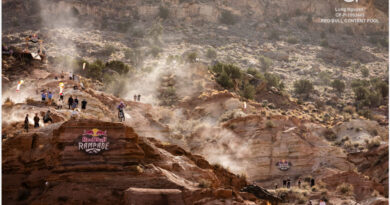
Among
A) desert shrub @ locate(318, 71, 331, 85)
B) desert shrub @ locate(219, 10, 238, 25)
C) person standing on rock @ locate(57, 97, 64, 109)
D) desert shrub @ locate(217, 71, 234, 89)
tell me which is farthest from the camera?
desert shrub @ locate(219, 10, 238, 25)

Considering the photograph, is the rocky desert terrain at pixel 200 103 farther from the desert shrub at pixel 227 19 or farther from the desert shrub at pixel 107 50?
the desert shrub at pixel 107 50

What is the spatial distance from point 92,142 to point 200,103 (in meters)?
31.8

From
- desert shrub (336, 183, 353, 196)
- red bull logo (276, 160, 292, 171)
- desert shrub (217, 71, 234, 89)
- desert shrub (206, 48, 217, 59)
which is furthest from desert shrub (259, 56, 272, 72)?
desert shrub (336, 183, 353, 196)

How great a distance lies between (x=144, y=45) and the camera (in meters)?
99.8

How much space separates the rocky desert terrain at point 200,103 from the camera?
74.3ft

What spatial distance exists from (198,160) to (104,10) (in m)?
87.5

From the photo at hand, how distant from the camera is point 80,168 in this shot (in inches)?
874

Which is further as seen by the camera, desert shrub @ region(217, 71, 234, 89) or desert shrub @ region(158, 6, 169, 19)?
desert shrub @ region(158, 6, 169, 19)

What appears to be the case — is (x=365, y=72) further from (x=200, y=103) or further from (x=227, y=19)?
(x=200, y=103)

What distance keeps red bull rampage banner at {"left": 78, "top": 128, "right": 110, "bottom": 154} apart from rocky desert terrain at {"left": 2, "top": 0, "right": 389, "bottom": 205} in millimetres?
216

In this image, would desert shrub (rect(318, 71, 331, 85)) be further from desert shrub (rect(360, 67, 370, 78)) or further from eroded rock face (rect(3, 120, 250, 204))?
eroded rock face (rect(3, 120, 250, 204))

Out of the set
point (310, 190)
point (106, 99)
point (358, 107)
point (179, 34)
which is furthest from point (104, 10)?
point (310, 190)

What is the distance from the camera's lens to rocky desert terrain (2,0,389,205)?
2266 centimetres

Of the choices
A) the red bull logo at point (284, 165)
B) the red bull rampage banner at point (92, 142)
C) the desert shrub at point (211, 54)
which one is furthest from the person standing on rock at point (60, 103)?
the desert shrub at point (211, 54)
